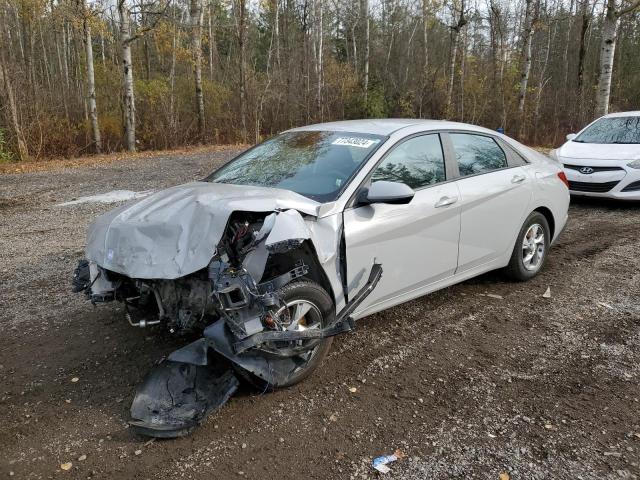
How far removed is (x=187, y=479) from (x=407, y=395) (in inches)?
57.8

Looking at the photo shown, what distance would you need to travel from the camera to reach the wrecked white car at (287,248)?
3.14 metres

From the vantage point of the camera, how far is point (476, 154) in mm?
4910

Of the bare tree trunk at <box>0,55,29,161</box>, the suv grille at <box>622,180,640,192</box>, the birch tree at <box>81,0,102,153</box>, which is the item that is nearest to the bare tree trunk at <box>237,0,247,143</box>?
the birch tree at <box>81,0,102,153</box>

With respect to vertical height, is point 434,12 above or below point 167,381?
above

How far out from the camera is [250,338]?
3.11m

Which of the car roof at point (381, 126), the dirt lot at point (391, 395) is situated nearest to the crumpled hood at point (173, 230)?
the dirt lot at point (391, 395)

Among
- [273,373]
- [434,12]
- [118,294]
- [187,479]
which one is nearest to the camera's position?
[187,479]

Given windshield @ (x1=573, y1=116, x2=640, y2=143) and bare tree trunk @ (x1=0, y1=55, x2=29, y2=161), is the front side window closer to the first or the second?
windshield @ (x1=573, y1=116, x2=640, y2=143)

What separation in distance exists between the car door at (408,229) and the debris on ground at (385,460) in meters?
1.17

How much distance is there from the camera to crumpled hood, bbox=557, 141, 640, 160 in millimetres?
8766

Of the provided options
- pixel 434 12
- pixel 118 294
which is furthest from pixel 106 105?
pixel 118 294

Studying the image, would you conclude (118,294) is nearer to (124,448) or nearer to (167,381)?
A: (167,381)

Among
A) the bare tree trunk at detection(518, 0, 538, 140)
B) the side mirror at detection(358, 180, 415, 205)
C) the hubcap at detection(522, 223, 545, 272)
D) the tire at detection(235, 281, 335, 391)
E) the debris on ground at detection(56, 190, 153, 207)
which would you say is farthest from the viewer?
the bare tree trunk at detection(518, 0, 538, 140)

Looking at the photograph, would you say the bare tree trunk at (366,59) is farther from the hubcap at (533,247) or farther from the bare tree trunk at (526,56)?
the hubcap at (533,247)
